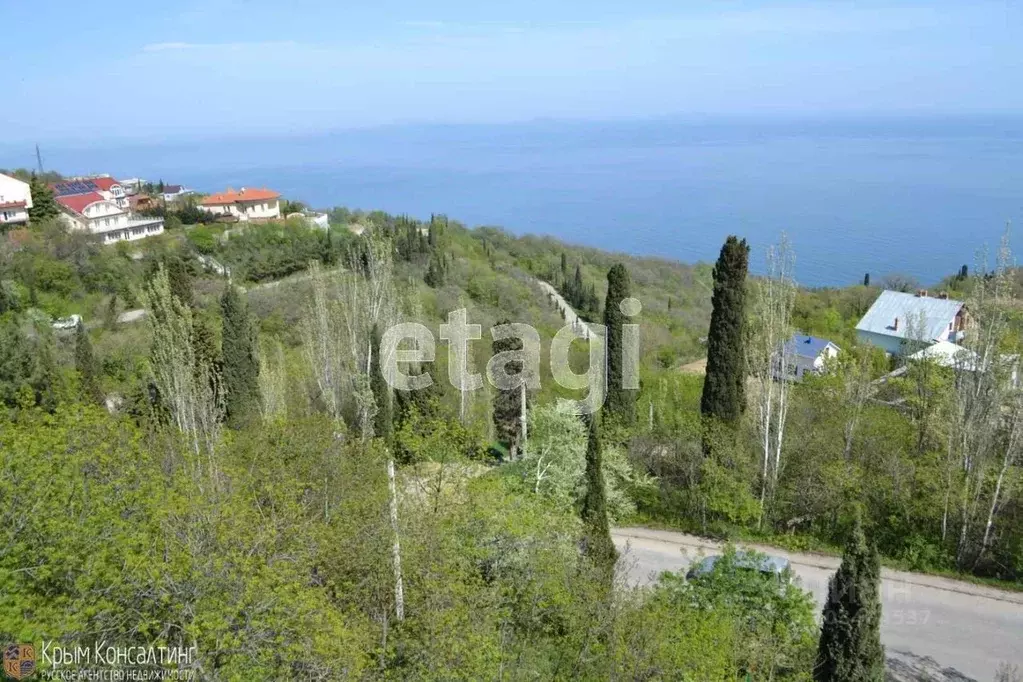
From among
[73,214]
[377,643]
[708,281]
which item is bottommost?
[708,281]

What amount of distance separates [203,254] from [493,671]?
3396 centimetres

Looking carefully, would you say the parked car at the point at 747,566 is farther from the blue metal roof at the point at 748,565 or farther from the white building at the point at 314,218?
the white building at the point at 314,218

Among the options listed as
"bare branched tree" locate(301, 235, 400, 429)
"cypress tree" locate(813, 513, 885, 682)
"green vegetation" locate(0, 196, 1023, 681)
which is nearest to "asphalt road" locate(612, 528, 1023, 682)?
"green vegetation" locate(0, 196, 1023, 681)

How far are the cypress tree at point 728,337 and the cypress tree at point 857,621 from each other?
297 inches

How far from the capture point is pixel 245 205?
47062mm

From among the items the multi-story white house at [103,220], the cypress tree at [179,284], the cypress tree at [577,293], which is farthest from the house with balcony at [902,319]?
the multi-story white house at [103,220]

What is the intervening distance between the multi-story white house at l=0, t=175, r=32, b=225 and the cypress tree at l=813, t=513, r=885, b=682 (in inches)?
1560

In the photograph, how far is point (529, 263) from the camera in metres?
54.5

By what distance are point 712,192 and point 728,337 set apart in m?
93.9

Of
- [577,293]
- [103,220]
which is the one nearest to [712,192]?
[577,293]

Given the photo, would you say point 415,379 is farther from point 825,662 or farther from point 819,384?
point 825,662

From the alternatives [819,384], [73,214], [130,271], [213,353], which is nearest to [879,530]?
[819,384]

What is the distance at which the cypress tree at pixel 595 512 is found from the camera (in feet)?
40.1

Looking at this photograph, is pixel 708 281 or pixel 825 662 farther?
pixel 708 281
